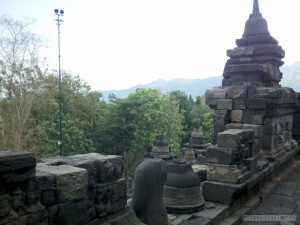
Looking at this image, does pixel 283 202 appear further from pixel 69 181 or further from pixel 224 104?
pixel 69 181

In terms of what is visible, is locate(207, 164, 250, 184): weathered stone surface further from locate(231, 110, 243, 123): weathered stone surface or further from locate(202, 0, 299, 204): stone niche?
locate(231, 110, 243, 123): weathered stone surface

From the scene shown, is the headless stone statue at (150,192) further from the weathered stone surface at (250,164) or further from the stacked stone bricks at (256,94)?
the stacked stone bricks at (256,94)

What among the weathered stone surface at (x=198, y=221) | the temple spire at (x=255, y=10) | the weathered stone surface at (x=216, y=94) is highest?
the temple spire at (x=255, y=10)

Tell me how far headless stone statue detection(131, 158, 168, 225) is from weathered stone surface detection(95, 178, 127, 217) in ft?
1.15

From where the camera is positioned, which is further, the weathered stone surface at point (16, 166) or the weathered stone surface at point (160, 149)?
the weathered stone surface at point (160, 149)

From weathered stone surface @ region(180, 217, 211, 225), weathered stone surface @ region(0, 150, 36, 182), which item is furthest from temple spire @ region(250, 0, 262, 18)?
weathered stone surface @ region(0, 150, 36, 182)

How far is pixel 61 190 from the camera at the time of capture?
2451mm

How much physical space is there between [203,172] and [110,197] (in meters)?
3.09

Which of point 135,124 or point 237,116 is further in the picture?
point 135,124

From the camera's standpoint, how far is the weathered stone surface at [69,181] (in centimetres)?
244

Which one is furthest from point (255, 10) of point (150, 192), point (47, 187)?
point (47, 187)

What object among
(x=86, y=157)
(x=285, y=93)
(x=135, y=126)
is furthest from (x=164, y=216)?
(x=135, y=126)

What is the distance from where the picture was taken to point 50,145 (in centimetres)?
1781

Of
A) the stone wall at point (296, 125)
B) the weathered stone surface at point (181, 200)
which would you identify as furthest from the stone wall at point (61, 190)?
the stone wall at point (296, 125)
